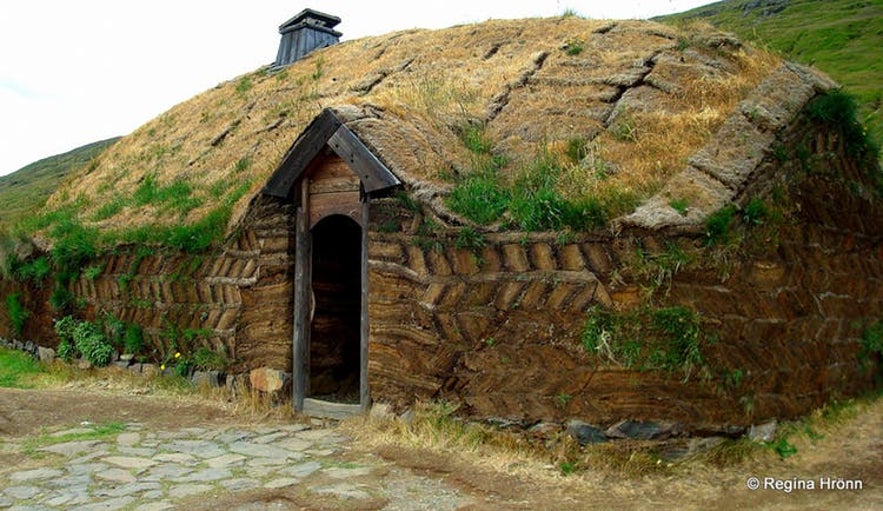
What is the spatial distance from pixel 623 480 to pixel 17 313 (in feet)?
34.1

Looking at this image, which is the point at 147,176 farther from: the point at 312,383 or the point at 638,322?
the point at 638,322

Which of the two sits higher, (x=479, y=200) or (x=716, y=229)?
(x=479, y=200)

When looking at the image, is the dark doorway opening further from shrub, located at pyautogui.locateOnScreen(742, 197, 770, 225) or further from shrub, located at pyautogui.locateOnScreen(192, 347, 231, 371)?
shrub, located at pyautogui.locateOnScreen(742, 197, 770, 225)

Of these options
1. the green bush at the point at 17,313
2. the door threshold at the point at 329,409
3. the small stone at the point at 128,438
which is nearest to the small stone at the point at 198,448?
the small stone at the point at 128,438

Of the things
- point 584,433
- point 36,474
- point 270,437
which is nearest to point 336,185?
point 270,437

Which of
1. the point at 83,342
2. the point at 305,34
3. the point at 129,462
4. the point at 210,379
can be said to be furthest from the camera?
the point at 305,34

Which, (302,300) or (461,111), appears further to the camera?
(461,111)

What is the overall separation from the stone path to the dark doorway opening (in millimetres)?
1282

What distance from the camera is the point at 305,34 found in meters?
16.2

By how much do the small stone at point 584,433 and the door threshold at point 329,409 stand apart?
87.2 inches

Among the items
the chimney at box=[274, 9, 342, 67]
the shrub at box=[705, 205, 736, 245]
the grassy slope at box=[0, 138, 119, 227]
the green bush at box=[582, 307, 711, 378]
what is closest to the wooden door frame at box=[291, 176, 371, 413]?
the green bush at box=[582, 307, 711, 378]

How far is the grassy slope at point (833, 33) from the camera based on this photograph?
3217 centimetres

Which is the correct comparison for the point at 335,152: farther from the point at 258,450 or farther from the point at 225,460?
the point at 225,460

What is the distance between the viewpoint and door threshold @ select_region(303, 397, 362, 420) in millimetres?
7230
